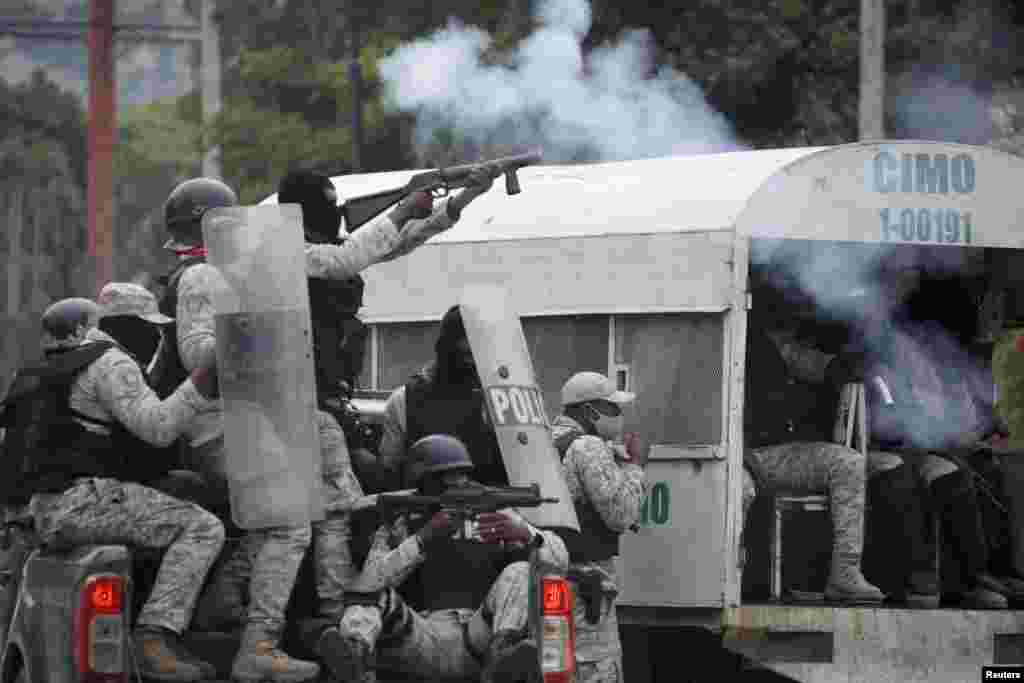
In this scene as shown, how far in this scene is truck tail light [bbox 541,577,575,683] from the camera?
9.01 m

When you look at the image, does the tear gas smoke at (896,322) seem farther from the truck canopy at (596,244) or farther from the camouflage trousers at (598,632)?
the camouflage trousers at (598,632)

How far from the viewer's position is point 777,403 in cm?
1227

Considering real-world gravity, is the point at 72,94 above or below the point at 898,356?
above

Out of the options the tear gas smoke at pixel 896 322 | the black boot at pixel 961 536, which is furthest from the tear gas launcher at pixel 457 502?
the black boot at pixel 961 536

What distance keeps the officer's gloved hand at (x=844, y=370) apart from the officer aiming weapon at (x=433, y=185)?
2698mm

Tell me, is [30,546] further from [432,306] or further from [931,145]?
[931,145]

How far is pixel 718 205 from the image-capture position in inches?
443

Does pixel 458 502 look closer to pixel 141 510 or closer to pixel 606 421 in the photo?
pixel 141 510

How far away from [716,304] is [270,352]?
9.92 feet

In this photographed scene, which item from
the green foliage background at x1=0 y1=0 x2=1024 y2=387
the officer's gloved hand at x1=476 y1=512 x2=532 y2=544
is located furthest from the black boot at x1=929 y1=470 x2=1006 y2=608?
the green foliage background at x1=0 y1=0 x2=1024 y2=387

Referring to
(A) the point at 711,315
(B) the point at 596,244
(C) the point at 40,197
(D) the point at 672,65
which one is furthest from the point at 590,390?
(C) the point at 40,197

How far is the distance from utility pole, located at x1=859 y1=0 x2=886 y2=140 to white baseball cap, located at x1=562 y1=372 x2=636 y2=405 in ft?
35.0

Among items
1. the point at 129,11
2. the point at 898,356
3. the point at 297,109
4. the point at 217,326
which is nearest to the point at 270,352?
the point at 217,326

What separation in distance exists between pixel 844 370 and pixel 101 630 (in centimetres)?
488
